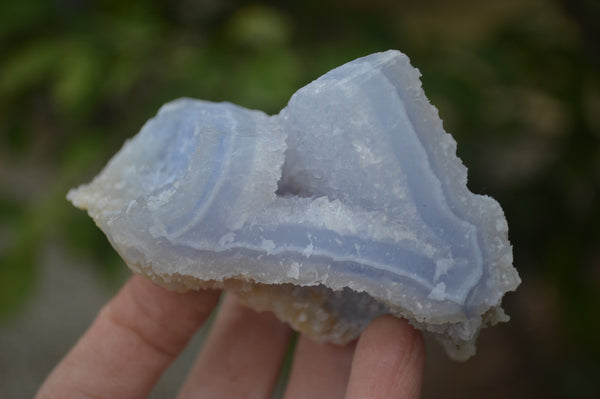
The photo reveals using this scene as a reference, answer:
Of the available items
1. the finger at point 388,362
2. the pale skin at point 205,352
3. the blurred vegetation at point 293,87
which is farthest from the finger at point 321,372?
the blurred vegetation at point 293,87

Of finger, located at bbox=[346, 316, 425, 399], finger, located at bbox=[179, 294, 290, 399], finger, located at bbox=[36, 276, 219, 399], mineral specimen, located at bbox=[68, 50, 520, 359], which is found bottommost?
finger, located at bbox=[179, 294, 290, 399]

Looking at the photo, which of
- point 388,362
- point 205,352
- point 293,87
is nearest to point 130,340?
point 205,352

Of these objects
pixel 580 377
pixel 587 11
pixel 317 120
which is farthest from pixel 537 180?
pixel 317 120

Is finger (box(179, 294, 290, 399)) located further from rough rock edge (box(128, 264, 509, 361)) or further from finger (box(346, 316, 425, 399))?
finger (box(346, 316, 425, 399))

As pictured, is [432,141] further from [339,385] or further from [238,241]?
[339,385]

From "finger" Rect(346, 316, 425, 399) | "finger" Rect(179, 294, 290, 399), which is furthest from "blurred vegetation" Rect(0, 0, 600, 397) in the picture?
"finger" Rect(346, 316, 425, 399)

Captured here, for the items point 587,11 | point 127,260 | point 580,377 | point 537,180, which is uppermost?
point 127,260
